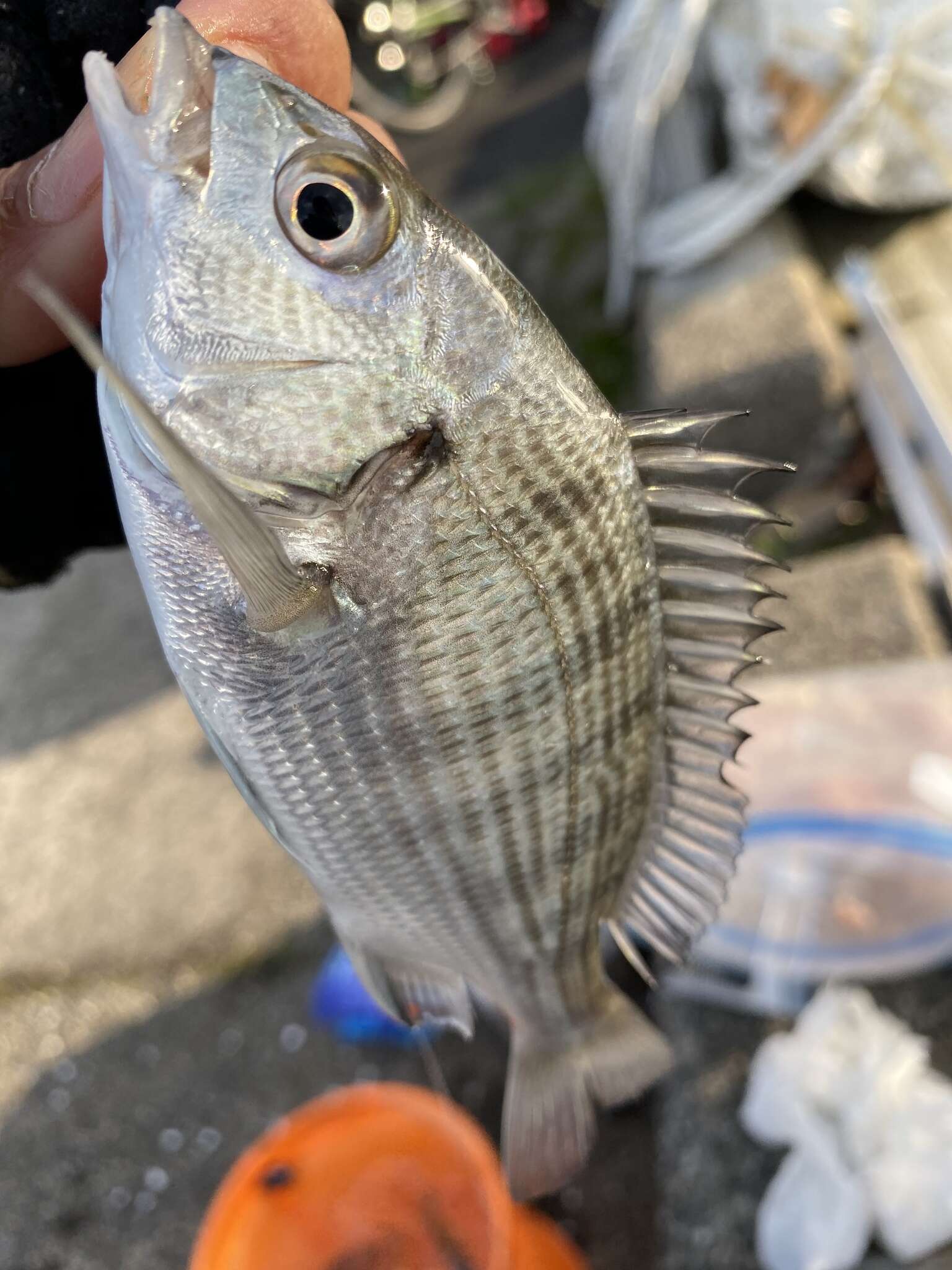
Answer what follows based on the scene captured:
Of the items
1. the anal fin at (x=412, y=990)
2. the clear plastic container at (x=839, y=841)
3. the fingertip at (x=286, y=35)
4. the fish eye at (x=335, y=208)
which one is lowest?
the clear plastic container at (x=839, y=841)

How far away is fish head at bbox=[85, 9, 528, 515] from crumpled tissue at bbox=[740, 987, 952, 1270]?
5.57 feet

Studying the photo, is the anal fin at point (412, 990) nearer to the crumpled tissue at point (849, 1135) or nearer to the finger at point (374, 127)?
the crumpled tissue at point (849, 1135)

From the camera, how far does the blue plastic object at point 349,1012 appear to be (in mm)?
2457

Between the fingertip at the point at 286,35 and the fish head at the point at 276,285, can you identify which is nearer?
the fish head at the point at 276,285

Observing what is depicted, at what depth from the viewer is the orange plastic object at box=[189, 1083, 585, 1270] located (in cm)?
168

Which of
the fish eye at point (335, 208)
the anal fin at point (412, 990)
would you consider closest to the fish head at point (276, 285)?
the fish eye at point (335, 208)

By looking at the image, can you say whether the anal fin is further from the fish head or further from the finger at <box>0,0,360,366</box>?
the finger at <box>0,0,360,366</box>

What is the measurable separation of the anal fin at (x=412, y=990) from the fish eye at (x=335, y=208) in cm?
90

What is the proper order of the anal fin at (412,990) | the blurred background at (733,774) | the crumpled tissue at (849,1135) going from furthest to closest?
the blurred background at (733,774)
the crumpled tissue at (849,1135)
the anal fin at (412,990)

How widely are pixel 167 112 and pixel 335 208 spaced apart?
17 cm

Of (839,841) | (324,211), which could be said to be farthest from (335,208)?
(839,841)

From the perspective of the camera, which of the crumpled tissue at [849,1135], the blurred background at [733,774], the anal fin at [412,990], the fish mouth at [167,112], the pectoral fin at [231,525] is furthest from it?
the blurred background at [733,774]

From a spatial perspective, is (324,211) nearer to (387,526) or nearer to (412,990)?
(387,526)

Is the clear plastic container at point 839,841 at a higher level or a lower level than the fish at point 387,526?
lower
